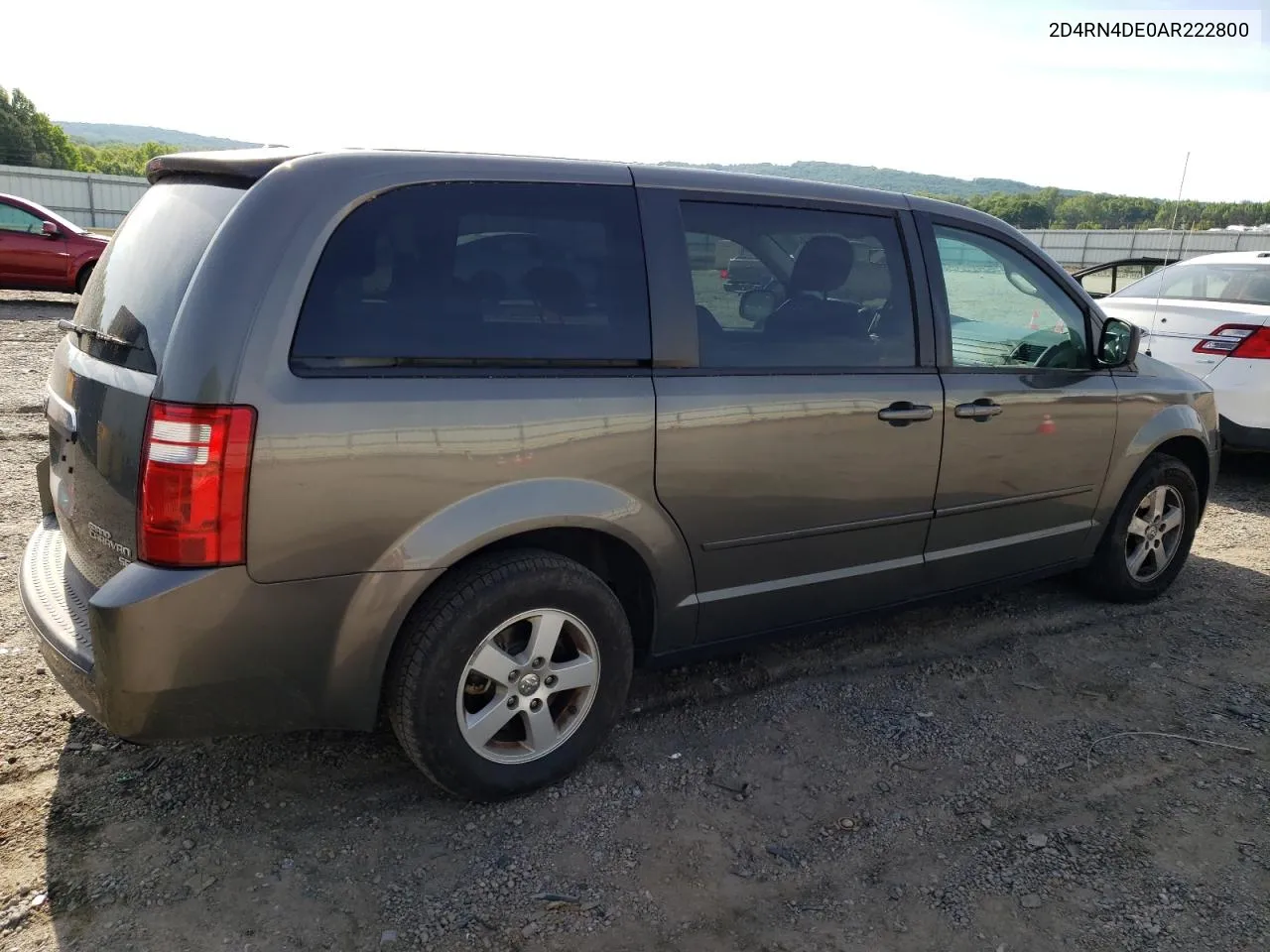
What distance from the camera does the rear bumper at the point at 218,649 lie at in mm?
2303

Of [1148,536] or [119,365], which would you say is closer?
[119,365]

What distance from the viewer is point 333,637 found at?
8.21 ft

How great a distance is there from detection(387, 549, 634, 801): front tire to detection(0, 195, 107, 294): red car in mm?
12714

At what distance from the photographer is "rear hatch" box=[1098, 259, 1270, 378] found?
21.4ft

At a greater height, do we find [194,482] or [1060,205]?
[1060,205]

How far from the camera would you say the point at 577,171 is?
2898mm

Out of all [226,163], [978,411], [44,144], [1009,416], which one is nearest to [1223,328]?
[1009,416]

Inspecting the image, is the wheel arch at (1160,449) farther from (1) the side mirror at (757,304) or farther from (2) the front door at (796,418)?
(1) the side mirror at (757,304)

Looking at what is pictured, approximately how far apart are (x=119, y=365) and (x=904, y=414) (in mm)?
2492

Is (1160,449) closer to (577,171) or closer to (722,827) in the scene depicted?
(722,827)

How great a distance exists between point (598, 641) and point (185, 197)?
5.71 ft

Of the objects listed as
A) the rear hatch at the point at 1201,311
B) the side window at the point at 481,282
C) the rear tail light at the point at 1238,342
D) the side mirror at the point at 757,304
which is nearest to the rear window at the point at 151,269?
the side window at the point at 481,282

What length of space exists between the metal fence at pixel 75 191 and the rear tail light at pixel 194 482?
37.2 meters

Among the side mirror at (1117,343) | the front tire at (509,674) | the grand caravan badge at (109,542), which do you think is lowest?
the front tire at (509,674)
